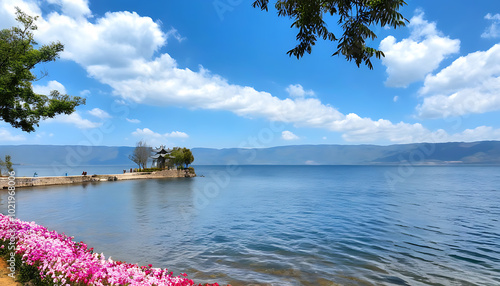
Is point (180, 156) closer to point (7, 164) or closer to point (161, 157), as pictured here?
point (161, 157)

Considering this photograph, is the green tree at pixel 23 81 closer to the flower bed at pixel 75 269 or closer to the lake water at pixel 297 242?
the lake water at pixel 297 242

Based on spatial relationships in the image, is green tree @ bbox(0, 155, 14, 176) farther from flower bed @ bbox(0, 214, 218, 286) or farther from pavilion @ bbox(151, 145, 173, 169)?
flower bed @ bbox(0, 214, 218, 286)

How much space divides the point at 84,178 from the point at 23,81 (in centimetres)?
5209

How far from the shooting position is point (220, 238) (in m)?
17.7

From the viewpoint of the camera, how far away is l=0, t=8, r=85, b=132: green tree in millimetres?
18719

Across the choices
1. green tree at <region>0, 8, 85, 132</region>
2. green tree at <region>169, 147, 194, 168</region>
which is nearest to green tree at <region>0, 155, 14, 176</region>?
green tree at <region>0, 8, 85, 132</region>

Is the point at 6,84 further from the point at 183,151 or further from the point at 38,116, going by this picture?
the point at 183,151

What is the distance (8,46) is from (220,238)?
20.9 metres

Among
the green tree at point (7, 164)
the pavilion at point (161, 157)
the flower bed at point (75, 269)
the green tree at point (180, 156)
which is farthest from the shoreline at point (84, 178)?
the flower bed at point (75, 269)

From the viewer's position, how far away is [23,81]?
22.0 metres

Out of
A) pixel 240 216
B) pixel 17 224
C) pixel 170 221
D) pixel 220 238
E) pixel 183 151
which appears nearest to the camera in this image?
pixel 17 224

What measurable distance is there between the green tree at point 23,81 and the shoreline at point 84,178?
107 feet

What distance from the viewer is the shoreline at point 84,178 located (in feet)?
162

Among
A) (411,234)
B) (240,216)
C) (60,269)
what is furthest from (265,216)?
(60,269)
